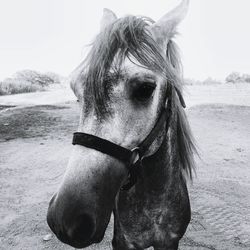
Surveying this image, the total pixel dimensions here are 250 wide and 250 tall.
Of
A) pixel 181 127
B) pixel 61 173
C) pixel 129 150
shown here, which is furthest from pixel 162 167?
pixel 61 173

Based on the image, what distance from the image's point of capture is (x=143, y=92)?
1679 mm

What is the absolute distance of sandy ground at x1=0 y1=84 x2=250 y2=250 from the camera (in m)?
3.63

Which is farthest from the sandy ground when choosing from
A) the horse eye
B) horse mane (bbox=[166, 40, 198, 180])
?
the horse eye

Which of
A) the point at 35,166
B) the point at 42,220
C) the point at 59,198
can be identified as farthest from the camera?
the point at 35,166

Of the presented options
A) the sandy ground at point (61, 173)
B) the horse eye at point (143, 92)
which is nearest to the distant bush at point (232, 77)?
the sandy ground at point (61, 173)

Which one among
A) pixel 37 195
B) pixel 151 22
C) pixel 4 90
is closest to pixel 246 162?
pixel 37 195

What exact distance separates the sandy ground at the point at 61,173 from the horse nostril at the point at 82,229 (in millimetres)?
1528

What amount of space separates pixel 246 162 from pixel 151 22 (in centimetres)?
468

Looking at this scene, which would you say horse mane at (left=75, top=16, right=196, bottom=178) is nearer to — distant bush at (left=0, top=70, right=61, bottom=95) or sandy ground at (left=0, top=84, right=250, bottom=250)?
sandy ground at (left=0, top=84, right=250, bottom=250)

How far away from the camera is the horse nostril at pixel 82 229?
4.76 feet

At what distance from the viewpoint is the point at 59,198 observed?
1481 mm

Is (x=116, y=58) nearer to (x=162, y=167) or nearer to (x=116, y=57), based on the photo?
(x=116, y=57)

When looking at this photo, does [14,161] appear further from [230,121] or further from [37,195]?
[230,121]

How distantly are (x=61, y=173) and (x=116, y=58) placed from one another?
13.4 feet
